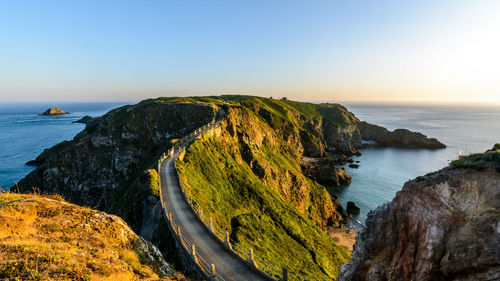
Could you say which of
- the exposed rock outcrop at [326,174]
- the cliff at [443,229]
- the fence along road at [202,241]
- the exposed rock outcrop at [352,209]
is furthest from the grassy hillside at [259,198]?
→ the exposed rock outcrop at [326,174]

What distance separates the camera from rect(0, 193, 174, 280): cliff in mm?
8227

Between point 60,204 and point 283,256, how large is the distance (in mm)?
24664

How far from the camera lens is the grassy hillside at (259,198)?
96.6ft

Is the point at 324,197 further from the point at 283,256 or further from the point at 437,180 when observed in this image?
the point at 437,180

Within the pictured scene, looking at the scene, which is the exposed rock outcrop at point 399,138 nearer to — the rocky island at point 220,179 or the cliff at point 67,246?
the rocky island at point 220,179

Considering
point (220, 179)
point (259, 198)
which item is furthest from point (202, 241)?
point (259, 198)

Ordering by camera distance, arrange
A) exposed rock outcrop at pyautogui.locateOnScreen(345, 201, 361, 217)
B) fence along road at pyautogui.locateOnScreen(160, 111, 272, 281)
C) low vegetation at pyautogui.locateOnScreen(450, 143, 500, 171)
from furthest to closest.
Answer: exposed rock outcrop at pyautogui.locateOnScreen(345, 201, 361, 217) < fence along road at pyautogui.locateOnScreen(160, 111, 272, 281) < low vegetation at pyautogui.locateOnScreen(450, 143, 500, 171)

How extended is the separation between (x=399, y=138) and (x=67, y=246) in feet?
540

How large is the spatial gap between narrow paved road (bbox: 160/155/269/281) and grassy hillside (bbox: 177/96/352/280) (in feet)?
11.5

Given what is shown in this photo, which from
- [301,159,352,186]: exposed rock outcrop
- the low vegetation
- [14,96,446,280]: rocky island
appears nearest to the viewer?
the low vegetation

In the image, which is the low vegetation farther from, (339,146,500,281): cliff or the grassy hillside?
the grassy hillside

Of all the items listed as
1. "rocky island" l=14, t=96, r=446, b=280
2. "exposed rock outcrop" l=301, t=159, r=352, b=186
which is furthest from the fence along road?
"exposed rock outcrop" l=301, t=159, r=352, b=186

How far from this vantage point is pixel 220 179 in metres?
39.1

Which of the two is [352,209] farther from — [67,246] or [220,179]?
[67,246]
